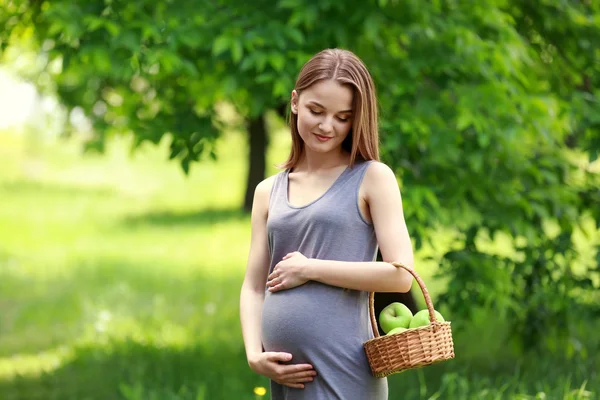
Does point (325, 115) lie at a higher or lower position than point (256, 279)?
higher

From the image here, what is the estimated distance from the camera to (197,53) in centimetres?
550

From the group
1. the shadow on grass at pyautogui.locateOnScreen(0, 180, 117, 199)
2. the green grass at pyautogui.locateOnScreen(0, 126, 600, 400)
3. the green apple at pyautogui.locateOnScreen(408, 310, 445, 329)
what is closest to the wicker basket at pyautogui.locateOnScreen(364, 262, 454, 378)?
the green apple at pyautogui.locateOnScreen(408, 310, 445, 329)

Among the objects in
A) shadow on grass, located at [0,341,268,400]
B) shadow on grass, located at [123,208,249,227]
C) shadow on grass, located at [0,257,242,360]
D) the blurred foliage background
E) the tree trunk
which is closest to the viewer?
the blurred foliage background

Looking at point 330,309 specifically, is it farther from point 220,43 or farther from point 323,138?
point 220,43

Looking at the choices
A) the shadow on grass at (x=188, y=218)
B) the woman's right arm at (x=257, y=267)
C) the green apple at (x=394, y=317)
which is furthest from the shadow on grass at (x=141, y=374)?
the shadow on grass at (x=188, y=218)

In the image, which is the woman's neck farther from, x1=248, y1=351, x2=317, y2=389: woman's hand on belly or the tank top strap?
x1=248, y1=351, x2=317, y2=389: woman's hand on belly

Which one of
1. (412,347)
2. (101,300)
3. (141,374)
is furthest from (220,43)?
(101,300)

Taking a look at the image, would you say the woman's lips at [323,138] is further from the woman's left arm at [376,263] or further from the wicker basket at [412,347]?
the wicker basket at [412,347]

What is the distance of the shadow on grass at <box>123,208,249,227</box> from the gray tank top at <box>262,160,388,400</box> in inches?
592

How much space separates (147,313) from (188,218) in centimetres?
930

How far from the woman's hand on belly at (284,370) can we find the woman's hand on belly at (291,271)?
196mm

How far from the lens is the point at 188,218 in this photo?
18.9m

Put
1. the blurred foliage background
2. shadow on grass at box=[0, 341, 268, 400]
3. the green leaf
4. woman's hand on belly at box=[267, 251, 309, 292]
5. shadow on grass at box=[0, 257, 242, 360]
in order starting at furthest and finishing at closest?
shadow on grass at box=[0, 257, 242, 360] < shadow on grass at box=[0, 341, 268, 400] < the blurred foliage background < the green leaf < woman's hand on belly at box=[267, 251, 309, 292]

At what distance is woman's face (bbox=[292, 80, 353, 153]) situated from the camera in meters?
2.59
